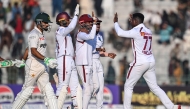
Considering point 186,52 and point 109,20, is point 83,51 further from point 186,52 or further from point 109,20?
point 109,20

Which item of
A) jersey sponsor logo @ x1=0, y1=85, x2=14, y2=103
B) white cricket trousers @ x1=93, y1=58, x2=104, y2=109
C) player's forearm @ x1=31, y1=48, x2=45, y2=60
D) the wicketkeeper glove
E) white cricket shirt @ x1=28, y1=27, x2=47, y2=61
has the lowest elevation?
jersey sponsor logo @ x1=0, y1=85, x2=14, y2=103

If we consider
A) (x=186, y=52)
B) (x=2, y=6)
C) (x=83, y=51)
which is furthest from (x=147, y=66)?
(x=2, y=6)

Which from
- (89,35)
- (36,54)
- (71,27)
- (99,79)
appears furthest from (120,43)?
(36,54)

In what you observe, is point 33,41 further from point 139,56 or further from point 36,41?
point 139,56

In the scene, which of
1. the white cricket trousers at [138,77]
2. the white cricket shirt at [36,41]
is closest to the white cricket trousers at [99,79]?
the white cricket trousers at [138,77]

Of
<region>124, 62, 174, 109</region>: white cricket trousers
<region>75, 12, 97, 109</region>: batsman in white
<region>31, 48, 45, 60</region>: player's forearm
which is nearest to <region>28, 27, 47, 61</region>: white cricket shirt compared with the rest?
<region>31, 48, 45, 60</region>: player's forearm

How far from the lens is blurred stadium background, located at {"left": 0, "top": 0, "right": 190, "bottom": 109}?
2159 centimetres

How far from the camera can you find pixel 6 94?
2206cm

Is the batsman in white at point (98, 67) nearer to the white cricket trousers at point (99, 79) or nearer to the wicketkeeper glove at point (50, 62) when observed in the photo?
the white cricket trousers at point (99, 79)

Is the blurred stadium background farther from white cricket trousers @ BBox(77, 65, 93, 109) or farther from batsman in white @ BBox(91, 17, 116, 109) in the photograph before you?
white cricket trousers @ BBox(77, 65, 93, 109)

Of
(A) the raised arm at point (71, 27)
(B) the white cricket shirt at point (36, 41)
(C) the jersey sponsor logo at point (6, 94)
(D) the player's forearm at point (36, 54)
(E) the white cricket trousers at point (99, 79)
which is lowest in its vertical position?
(C) the jersey sponsor logo at point (6, 94)

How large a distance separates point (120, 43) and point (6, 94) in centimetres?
533

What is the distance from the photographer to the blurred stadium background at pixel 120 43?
850 inches

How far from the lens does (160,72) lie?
2392 centimetres
